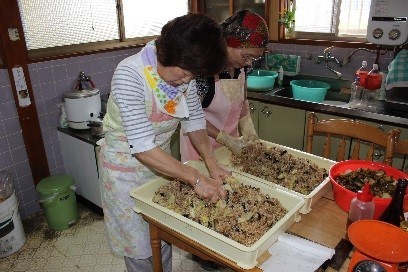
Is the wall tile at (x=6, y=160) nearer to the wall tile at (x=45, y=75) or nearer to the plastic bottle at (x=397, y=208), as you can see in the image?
the wall tile at (x=45, y=75)

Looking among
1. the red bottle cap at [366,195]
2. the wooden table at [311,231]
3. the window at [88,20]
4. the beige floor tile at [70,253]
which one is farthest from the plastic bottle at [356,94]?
the window at [88,20]

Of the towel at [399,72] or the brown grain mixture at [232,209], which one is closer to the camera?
the brown grain mixture at [232,209]

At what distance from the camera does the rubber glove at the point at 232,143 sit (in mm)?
1807

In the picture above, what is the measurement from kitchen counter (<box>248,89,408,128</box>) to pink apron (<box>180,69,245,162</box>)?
0.77 m

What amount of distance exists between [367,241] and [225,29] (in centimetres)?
115

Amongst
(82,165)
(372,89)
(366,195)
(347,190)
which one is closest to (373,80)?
(372,89)

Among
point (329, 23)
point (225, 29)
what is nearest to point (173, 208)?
point (225, 29)

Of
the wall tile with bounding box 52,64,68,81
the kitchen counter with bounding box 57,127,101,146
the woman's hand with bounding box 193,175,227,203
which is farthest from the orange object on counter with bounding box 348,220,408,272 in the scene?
the wall tile with bounding box 52,64,68,81

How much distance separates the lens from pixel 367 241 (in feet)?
3.41

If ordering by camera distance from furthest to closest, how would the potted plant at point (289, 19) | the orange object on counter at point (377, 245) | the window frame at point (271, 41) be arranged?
the potted plant at point (289, 19), the window frame at point (271, 41), the orange object on counter at point (377, 245)

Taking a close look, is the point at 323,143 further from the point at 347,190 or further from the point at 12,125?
the point at 12,125

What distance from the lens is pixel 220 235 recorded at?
1.13 metres

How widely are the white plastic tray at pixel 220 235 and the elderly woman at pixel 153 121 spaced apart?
0.41ft

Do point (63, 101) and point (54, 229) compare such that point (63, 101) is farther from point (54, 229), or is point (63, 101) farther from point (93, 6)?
point (54, 229)
